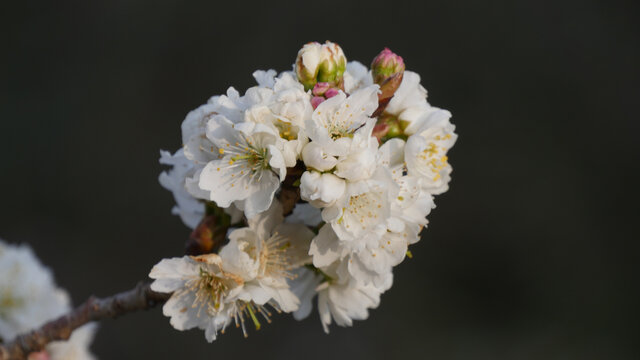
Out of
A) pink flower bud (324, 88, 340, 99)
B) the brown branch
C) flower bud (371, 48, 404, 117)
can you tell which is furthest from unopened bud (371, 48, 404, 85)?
the brown branch

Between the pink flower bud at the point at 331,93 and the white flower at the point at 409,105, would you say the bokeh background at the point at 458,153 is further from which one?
the pink flower bud at the point at 331,93

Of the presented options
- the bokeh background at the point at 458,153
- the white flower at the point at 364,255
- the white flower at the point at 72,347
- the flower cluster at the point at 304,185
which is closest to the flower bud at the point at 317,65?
the flower cluster at the point at 304,185

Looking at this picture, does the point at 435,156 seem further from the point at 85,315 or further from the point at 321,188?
the point at 85,315

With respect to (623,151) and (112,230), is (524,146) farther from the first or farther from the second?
(112,230)

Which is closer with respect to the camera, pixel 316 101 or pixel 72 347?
pixel 316 101

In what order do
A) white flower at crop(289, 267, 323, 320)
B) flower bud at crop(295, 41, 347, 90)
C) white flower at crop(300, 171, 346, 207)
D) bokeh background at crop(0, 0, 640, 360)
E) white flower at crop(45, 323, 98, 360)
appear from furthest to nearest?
bokeh background at crop(0, 0, 640, 360) → white flower at crop(45, 323, 98, 360) → white flower at crop(289, 267, 323, 320) → flower bud at crop(295, 41, 347, 90) → white flower at crop(300, 171, 346, 207)

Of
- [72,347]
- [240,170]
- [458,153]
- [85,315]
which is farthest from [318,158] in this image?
[458,153]

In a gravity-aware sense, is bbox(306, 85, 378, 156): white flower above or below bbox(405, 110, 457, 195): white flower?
above

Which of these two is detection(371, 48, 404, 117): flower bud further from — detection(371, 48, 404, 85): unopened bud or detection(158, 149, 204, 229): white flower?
detection(158, 149, 204, 229): white flower
